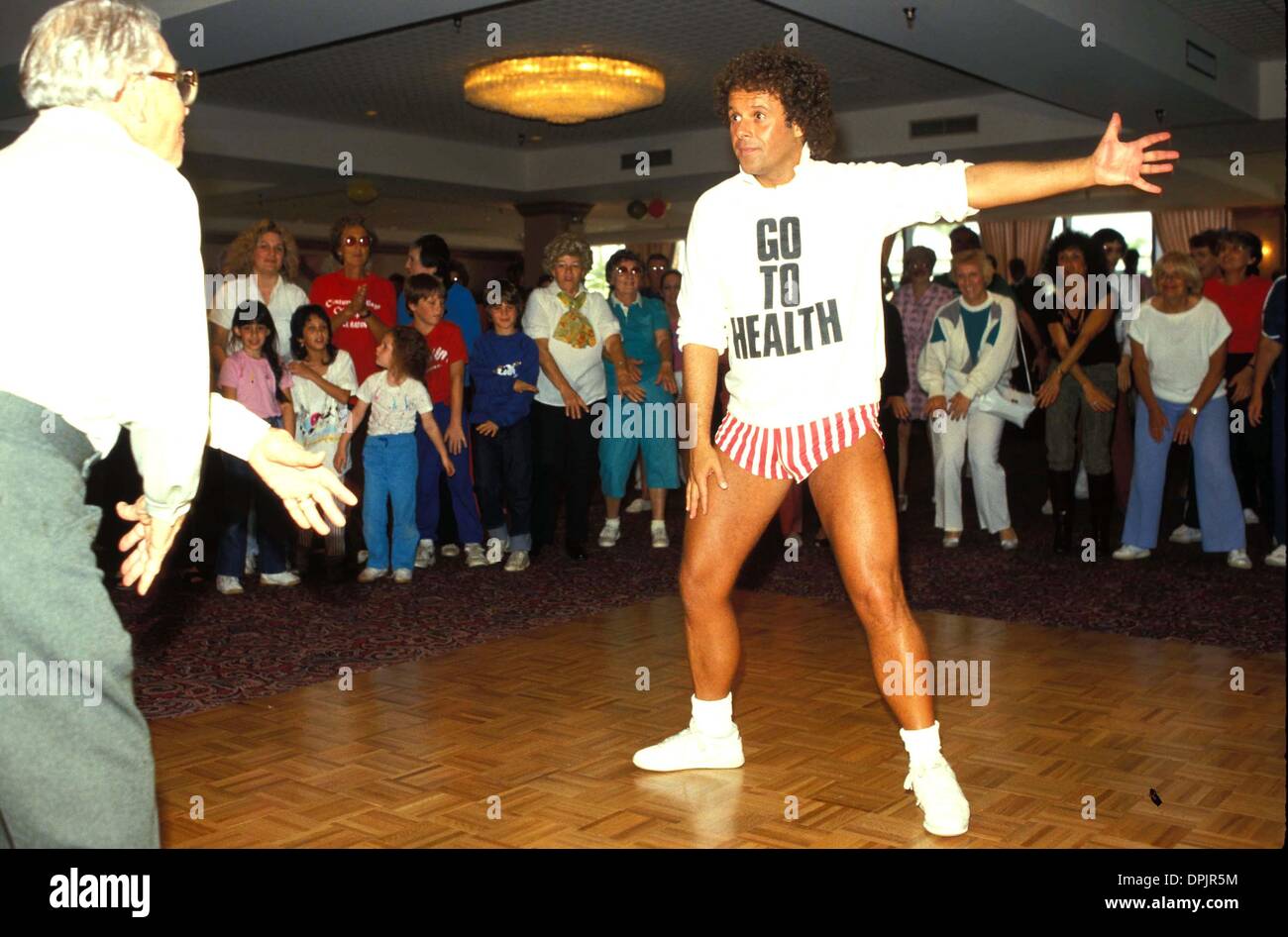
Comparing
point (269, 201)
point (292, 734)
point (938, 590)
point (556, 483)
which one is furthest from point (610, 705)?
point (269, 201)

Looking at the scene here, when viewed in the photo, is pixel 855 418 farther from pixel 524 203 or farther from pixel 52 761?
pixel 524 203

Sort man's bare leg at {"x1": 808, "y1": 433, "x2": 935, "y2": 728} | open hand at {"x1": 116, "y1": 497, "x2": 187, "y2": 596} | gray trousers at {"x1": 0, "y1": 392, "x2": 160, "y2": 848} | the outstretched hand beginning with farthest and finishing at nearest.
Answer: man's bare leg at {"x1": 808, "y1": 433, "x2": 935, "y2": 728} < the outstretched hand < open hand at {"x1": 116, "y1": 497, "x2": 187, "y2": 596} < gray trousers at {"x1": 0, "y1": 392, "x2": 160, "y2": 848}

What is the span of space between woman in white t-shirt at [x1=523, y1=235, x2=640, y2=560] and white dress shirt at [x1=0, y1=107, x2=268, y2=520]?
4832 millimetres

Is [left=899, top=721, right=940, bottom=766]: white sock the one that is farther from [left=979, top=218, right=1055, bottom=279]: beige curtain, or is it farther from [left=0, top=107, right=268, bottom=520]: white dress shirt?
[left=979, top=218, right=1055, bottom=279]: beige curtain

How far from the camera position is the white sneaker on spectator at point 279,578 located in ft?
18.6

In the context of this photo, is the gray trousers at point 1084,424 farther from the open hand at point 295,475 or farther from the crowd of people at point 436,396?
the open hand at point 295,475

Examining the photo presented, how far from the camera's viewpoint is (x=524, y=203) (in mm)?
→ 14953

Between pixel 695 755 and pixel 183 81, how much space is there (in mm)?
1993

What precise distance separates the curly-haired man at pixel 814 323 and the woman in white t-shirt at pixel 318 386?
127 inches

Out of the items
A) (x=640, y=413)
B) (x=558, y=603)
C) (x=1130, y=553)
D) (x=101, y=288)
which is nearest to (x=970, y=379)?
(x=1130, y=553)

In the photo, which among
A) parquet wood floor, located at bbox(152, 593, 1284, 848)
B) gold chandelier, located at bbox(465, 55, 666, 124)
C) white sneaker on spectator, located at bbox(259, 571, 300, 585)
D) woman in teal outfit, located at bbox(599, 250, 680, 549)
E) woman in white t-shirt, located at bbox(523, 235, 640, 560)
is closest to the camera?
parquet wood floor, located at bbox(152, 593, 1284, 848)

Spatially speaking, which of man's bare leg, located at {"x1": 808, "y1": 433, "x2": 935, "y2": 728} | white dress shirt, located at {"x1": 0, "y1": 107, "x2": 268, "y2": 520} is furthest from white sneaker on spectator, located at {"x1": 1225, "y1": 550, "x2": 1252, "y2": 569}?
white dress shirt, located at {"x1": 0, "y1": 107, "x2": 268, "y2": 520}

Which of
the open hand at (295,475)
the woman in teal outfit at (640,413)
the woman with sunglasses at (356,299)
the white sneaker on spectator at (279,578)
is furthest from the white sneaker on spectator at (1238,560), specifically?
the open hand at (295,475)

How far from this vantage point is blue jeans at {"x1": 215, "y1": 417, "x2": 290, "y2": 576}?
5.50 m
